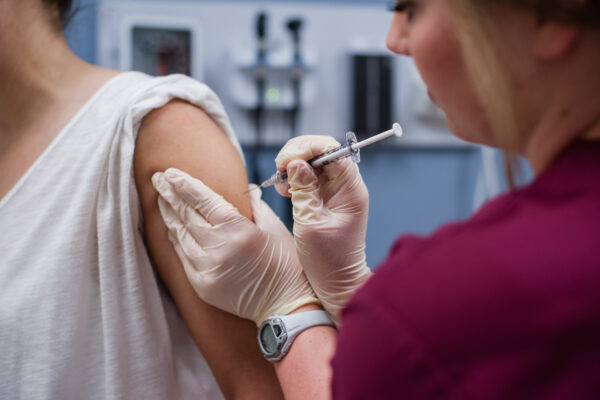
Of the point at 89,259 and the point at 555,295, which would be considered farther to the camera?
the point at 89,259

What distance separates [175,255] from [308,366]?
299 mm

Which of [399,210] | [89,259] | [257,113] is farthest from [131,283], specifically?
[399,210]

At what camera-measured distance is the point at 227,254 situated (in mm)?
865

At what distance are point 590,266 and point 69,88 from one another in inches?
37.5

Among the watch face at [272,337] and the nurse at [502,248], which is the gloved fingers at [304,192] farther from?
the nurse at [502,248]

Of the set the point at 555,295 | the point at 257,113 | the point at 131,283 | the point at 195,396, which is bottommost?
the point at 195,396

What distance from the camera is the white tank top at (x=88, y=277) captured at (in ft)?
2.84

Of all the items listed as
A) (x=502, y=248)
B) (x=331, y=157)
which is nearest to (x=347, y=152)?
(x=331, y=157)

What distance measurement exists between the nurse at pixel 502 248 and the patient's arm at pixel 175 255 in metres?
0.46

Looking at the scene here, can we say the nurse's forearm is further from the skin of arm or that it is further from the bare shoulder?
the bare shoulder

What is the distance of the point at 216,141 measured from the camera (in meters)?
0.97

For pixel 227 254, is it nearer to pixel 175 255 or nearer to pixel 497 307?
pixel 175 255

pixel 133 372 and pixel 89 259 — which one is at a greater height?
pixel 89 259

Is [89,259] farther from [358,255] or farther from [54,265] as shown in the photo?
[358,255]
